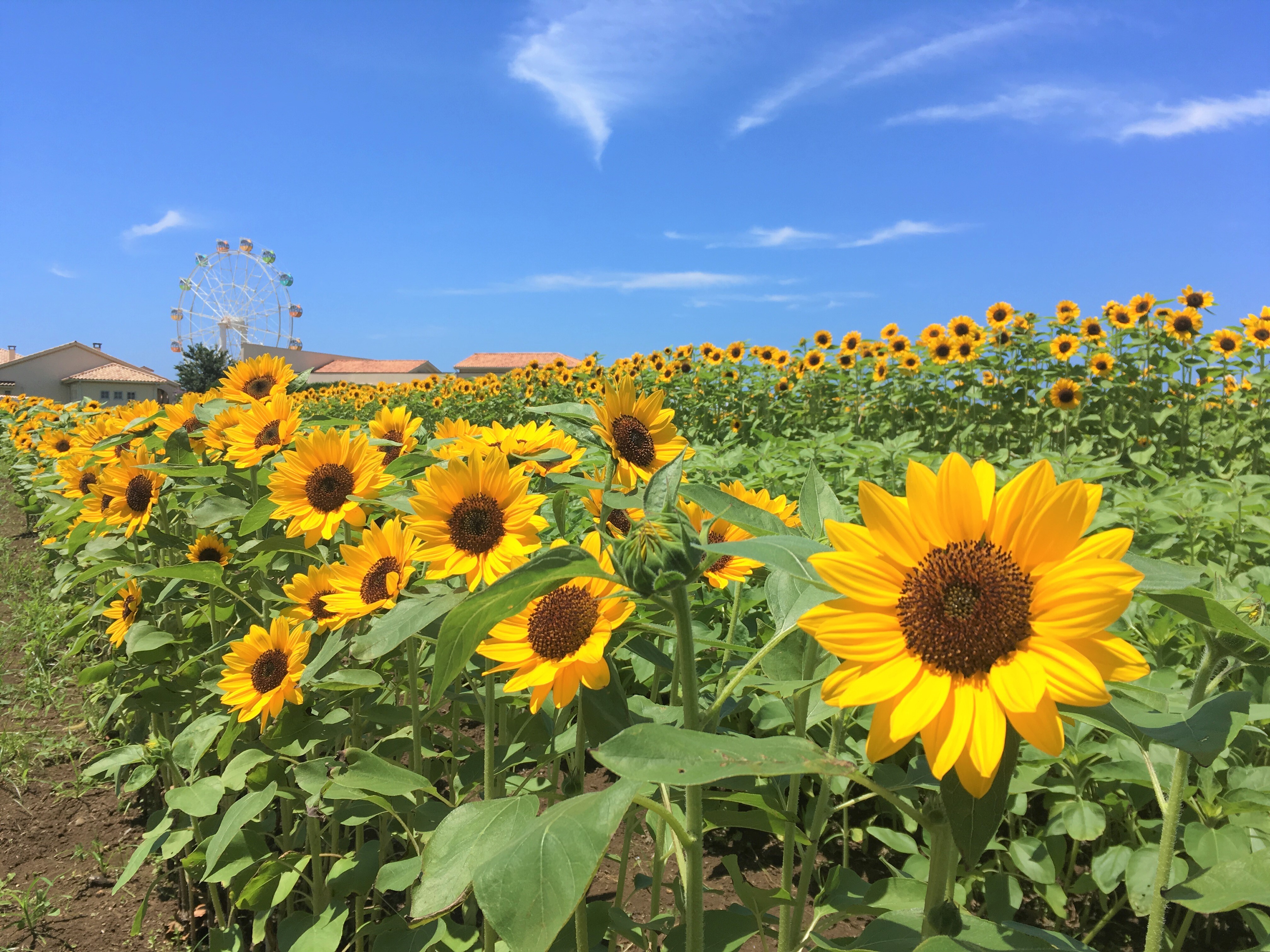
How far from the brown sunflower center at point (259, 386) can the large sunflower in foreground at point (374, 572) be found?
49.7 inches

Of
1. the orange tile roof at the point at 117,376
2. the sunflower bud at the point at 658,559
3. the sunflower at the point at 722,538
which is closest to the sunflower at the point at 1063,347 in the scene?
the sunflower at the point at 722,538

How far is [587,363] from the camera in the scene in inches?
466

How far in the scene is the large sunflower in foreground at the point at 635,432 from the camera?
1.49 meters

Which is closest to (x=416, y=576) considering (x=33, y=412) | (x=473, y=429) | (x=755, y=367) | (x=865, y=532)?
(x=473, y=429)

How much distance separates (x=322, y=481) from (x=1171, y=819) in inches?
65.5

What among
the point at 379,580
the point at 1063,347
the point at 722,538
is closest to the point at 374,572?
the point at 379,580

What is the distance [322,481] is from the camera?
5.90ft

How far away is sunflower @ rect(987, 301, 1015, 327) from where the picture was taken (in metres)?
8.39

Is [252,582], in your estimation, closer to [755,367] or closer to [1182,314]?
[755,367]

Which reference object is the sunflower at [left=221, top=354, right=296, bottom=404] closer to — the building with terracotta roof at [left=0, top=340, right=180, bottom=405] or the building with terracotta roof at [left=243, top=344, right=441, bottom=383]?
the building with terracotta roof at [left=243, top=344, right=441, bottom=383]

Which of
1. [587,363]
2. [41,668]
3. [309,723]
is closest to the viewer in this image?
[309,723]

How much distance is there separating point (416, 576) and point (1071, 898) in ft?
6.60

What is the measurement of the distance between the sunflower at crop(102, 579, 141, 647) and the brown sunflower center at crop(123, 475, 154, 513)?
0.34 metres

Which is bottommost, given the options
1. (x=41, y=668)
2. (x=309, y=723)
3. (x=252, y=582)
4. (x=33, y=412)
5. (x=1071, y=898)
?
(x=1071, y=898)
